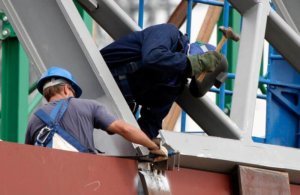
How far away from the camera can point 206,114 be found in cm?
834

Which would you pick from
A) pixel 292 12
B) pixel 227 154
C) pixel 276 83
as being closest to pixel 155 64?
pixel 227 154

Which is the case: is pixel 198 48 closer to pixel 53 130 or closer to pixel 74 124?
pixel 74 124

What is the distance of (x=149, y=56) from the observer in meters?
7.66

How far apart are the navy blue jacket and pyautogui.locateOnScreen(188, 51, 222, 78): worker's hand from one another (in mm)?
53

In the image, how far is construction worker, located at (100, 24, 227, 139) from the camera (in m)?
7.72

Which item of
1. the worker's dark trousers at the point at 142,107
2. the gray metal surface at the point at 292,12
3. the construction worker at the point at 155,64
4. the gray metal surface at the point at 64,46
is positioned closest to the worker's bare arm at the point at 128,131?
the gray metal surface at the point at 64,46

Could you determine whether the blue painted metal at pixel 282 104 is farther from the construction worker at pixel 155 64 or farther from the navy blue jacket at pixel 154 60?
the navy blue jacket at pixel 154 60

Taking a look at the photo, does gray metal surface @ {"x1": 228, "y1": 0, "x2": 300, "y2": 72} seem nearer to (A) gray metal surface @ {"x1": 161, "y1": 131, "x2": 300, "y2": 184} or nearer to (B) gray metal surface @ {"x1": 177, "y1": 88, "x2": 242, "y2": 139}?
(B) gray metal surface @ {"x1": 177, "y1": 88, "x2": 242, "y2": 139}

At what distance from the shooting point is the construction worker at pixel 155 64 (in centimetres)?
772

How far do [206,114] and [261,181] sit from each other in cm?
85

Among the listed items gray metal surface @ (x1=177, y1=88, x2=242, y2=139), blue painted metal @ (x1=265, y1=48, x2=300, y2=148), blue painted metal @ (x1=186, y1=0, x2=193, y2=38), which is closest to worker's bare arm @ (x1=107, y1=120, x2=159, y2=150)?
gray metal surface @ (x1=177, y1=88, x2=242, y2=139)

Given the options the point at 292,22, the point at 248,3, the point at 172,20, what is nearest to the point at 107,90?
the point at 248,3

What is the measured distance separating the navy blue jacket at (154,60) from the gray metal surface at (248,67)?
0.43 meters

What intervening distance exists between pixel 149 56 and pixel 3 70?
3446mm
